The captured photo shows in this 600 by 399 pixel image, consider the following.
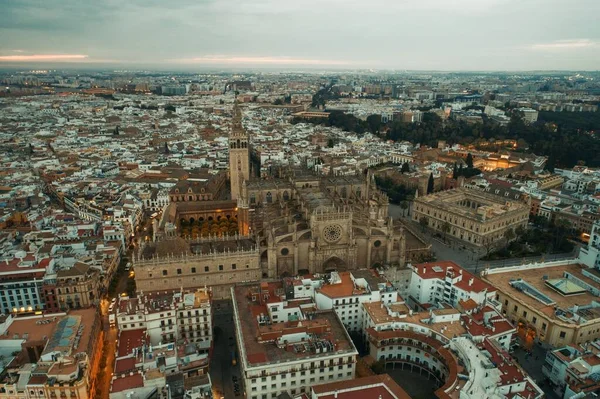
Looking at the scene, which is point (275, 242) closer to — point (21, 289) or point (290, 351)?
point (290, 351)

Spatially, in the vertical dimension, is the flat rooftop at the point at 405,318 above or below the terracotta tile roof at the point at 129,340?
above

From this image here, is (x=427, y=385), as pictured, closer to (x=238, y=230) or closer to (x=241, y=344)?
(x=241, y=344)

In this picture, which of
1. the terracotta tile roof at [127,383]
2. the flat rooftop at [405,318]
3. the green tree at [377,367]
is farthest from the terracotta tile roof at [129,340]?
the flat rooftop at [405,318]

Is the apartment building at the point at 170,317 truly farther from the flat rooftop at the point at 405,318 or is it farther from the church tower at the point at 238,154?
the church tower at the point at 238,154

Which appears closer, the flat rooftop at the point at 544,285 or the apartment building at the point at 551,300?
the apartment building at the point at 551,300

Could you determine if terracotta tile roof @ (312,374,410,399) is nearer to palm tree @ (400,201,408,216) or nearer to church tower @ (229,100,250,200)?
church tower @ (229,100,250,200)

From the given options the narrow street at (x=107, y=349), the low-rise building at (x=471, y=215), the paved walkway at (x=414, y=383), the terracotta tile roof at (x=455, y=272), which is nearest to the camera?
the narrow street at (x=107, y=349)
